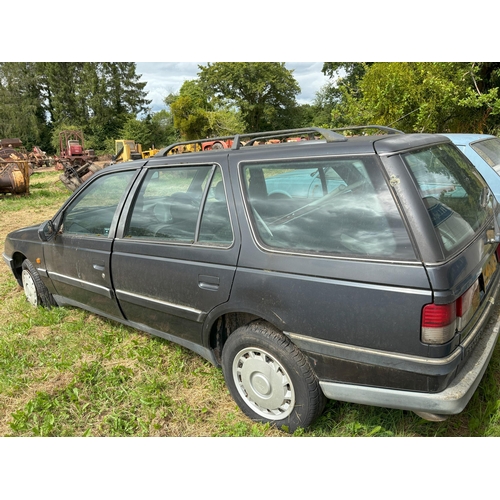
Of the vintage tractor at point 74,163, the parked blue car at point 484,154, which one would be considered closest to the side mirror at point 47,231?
the parked blue car at point 484,154

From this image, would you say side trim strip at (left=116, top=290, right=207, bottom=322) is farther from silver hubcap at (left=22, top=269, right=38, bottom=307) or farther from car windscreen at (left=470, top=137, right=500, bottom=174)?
car windscreen at (left=470, top=137, right=500, bottom=174)

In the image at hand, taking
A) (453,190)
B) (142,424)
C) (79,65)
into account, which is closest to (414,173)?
(453,190)

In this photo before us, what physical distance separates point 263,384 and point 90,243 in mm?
1907

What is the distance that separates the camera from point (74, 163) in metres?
21.3

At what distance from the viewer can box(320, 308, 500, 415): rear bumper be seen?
1979mm

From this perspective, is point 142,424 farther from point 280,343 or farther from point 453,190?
point 453,190

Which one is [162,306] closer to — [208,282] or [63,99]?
[208,282]

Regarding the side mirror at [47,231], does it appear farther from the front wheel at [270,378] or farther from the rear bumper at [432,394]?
the rear bumper at [432,394]

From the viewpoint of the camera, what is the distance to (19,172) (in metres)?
14.4

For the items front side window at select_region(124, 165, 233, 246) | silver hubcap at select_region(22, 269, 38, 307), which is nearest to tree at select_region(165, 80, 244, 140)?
silver hubcap at select_region(22, 269, 38, 307)

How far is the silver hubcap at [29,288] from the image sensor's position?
14.6ft

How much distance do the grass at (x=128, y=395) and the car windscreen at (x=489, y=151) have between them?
9.12 ft

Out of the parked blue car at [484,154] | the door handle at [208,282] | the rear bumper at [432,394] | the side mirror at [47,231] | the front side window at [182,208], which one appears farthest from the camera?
the parked blue car at [484,154]

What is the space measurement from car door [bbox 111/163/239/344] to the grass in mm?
428
